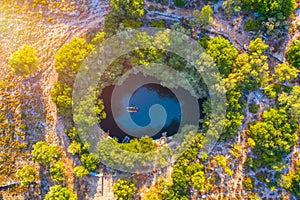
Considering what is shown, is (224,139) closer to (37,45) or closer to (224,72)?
(224,72)

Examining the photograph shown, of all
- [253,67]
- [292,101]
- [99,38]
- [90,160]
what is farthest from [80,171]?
[292,101]

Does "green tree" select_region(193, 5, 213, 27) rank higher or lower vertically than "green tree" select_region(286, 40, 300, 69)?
higher

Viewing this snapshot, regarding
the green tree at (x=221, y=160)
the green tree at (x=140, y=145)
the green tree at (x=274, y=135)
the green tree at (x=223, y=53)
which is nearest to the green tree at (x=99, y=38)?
the green tree at (x=223, y=53)

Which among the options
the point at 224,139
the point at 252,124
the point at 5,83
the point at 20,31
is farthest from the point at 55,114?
the point at 252,124

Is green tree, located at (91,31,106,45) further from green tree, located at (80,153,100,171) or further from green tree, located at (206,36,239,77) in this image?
green tree, located at (80,153,100,171)

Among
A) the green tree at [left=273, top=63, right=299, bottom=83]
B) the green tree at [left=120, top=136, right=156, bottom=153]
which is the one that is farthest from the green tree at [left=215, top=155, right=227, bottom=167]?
the green tree at [left=273, top=63, right=299, bottom=83]

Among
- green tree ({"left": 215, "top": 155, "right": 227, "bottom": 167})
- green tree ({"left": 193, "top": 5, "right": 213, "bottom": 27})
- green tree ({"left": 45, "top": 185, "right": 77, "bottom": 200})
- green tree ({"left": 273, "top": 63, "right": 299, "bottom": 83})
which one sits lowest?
green tree ({"left": 45, "top": 185, "right": 77, "bottom": 200})

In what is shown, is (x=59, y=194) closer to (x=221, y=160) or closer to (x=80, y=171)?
(x=80, y=171)
